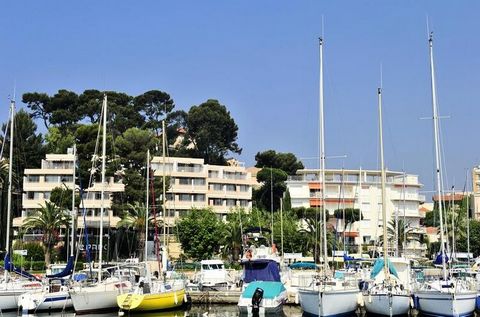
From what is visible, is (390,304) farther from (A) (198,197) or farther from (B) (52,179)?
(B) (52,179)

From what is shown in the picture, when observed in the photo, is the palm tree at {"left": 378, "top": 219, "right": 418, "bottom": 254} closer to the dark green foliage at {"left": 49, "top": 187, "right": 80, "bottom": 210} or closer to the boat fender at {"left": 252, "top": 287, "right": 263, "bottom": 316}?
the dark green foliage at {"left": 49, "top": 187, "right": 80, "bottom": 210}

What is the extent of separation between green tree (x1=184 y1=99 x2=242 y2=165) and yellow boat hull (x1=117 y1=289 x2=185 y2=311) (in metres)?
74.4

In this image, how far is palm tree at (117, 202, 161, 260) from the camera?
258 ft

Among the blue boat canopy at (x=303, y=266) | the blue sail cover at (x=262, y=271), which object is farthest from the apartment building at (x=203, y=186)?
the blue sail cover at (x=262, y=271)

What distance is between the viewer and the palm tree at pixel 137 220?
7854cm

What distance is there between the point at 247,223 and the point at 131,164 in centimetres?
1853

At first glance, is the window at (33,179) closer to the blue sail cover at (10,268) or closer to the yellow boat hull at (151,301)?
the blue sail cover at (10,268)

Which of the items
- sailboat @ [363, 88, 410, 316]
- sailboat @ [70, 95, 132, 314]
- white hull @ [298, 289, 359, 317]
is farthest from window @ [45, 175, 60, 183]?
sailboat @ [363, 88, 410, 316]

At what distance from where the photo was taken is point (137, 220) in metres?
78.8

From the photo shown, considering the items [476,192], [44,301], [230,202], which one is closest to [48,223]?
[44,301]

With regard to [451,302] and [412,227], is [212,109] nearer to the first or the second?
[412,227]

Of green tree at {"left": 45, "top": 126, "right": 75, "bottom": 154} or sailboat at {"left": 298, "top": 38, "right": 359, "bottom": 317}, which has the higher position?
green tree at {"left": 45, "top": 126, "right": 75, "bottom": 154}

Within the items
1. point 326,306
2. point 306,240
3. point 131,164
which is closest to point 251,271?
point 326,306

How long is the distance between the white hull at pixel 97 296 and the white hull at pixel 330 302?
42.1 ft
